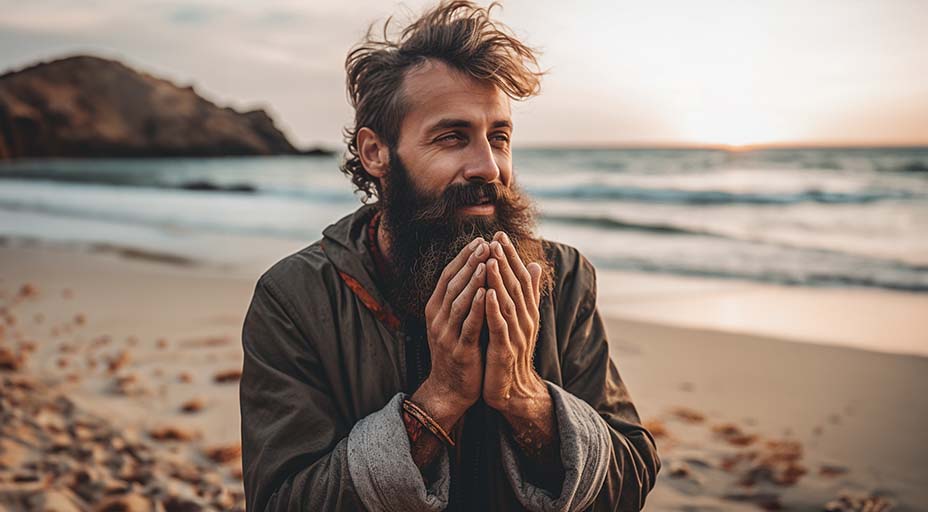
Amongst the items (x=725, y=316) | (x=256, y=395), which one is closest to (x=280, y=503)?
(x=256, y=395)

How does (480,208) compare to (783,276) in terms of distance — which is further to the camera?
(783,276)

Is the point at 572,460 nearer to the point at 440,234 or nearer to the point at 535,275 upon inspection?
the point at 535,275

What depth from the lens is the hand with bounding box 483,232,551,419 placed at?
182 cm

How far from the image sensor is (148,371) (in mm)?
5512

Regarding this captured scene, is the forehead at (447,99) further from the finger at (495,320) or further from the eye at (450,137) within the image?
the finger at (495,320)

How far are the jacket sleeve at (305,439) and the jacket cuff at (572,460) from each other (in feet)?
0.68

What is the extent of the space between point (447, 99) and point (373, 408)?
3.12ft

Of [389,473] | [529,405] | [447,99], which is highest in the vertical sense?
[447,99]

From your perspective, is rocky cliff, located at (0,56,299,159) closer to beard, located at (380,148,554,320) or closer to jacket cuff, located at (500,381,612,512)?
beard, located at (380,148,554,320)

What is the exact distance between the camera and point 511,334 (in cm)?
185

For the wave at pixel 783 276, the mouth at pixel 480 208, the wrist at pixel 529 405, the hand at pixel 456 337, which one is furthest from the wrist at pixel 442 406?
the wave at pixel 783 276

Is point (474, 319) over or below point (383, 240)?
below

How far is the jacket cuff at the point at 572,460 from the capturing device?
1.91 metres

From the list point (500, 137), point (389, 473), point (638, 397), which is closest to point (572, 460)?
point (389, 473)
